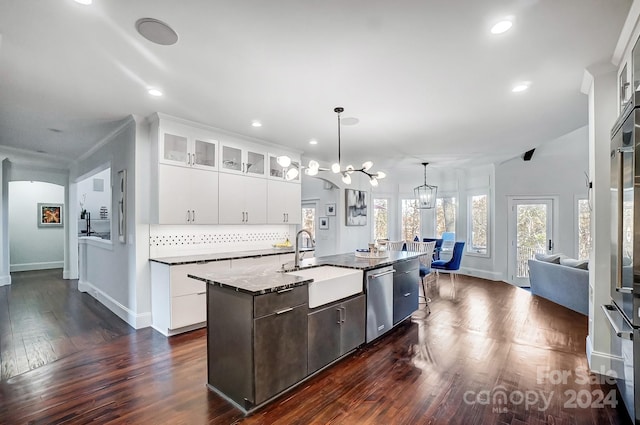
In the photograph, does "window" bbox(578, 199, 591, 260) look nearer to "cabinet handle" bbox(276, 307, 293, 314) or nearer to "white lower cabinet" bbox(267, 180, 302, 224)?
"white lower cabinet" bbox(267, 180, 302, 224)

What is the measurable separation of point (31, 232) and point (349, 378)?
9870 millimetres

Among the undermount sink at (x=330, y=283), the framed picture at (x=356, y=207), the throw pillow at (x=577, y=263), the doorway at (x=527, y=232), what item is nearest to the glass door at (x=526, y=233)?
the doorway at (x=527, y=232)

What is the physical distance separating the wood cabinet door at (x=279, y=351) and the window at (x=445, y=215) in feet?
22.2

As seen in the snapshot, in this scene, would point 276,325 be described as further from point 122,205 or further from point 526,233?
point 526,233

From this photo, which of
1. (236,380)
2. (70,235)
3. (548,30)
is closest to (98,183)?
(70,235)

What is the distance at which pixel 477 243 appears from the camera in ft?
25.2

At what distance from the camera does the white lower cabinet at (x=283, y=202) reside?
5020 mm

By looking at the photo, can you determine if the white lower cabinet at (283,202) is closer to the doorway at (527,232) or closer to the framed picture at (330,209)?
the framed picture at (330,209)

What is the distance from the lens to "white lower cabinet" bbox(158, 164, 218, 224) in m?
3.76

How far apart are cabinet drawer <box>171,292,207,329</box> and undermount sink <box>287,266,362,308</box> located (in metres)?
1.55

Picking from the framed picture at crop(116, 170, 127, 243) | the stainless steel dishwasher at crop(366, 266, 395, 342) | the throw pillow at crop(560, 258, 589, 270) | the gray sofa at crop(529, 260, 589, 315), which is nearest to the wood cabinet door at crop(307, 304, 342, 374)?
the stainless steel dishwasher at crop(366, 266, 395, 342)

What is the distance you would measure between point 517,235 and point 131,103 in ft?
25.6

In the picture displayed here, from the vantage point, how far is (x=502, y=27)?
202 centimetres

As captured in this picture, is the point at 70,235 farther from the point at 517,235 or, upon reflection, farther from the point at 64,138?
the point at 517,235
